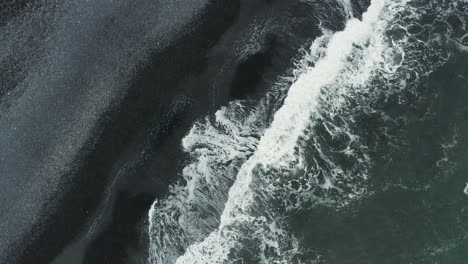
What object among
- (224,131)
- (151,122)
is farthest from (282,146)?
(151,122)

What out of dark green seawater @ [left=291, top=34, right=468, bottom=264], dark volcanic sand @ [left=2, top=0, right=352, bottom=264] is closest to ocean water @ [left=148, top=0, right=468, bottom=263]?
dark green seawater @ [left=291, top=34, right=468, bottom=264]

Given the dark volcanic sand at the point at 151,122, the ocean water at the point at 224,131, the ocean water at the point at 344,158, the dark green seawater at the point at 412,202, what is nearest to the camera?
the dark green seawater at the point at 412,202

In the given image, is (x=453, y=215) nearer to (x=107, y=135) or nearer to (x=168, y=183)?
(x=168, y=183)

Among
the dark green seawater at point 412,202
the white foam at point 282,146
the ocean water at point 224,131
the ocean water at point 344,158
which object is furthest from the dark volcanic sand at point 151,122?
the dark green seawater at point 412,202

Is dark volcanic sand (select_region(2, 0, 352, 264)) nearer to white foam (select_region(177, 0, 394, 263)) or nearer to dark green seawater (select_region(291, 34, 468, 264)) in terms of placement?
white foam (select_region(177, 0, 394, 263))

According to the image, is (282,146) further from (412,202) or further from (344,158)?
(412,202)

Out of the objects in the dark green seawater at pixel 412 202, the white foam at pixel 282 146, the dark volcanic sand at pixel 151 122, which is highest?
the dark volcanic sand at pixel 151 122

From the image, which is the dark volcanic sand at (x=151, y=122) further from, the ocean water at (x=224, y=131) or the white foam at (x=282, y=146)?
the white foam at (x=282, y=146)

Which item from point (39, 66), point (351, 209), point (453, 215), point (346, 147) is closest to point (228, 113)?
point (346, 147)
